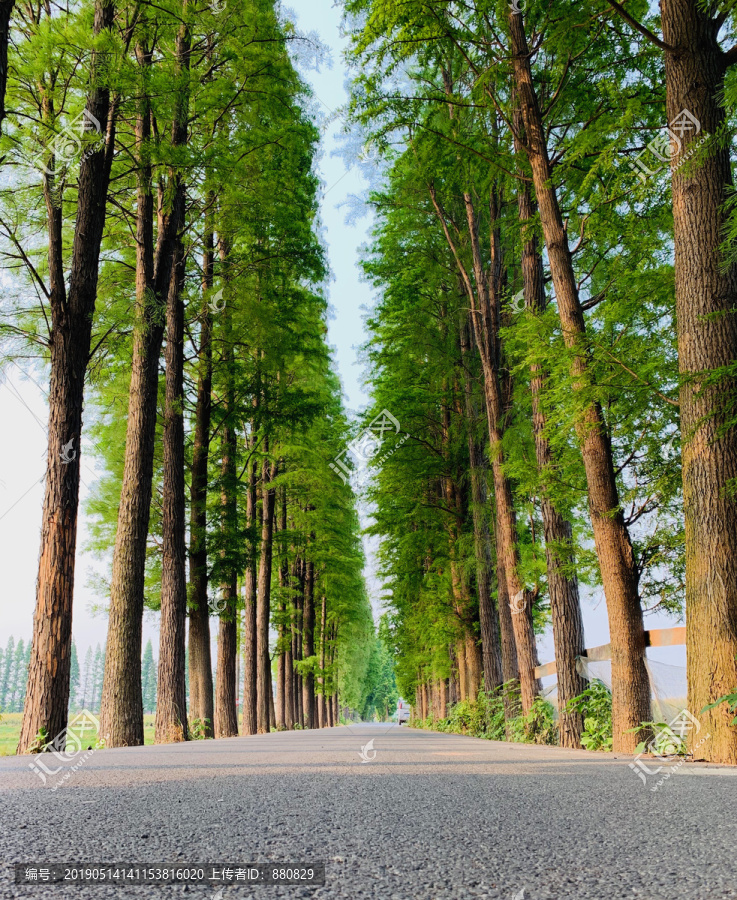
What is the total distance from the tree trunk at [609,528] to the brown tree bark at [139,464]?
5496 mm

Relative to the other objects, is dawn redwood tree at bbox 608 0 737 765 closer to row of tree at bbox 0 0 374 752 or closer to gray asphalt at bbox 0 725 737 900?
gray asphalt at bbox 0 725 737 900

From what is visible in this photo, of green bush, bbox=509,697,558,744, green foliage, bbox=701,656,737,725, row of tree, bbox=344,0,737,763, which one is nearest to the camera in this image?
green foliage, bbox=701,656,737,725

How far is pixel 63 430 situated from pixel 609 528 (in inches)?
254

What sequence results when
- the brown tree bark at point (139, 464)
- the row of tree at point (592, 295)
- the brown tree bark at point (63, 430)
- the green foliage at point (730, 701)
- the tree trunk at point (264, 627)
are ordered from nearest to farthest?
→ the green foliage at point (730, 701), the row of tree at point (592, 295), the brown tree bark at point (63, 430), the brown tree bark at point (139, 464), the tree trunk at point (264, 627)

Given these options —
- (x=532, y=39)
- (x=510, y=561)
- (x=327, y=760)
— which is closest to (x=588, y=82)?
(x=532, y=39)

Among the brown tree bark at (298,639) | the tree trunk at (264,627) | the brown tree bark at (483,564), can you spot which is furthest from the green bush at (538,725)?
the brown tree bark at (298,639)

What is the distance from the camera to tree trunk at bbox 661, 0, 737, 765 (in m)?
5.32

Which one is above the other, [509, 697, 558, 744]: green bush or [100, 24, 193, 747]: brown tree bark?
[100, 24, 193, 747]: brown tree bark

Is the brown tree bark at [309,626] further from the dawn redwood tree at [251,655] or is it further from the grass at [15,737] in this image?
the dawn redwood tree at [251,655]

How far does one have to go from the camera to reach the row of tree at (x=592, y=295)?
18.9ft

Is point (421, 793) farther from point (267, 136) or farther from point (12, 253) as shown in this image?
point (267, 136)

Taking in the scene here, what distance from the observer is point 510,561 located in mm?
12312

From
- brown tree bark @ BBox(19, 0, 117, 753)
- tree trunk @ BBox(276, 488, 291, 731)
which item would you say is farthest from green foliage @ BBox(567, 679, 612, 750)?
tree trunk @ BBox(276, 488, 291, 731)

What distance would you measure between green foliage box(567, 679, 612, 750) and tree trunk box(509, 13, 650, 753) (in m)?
0.90
